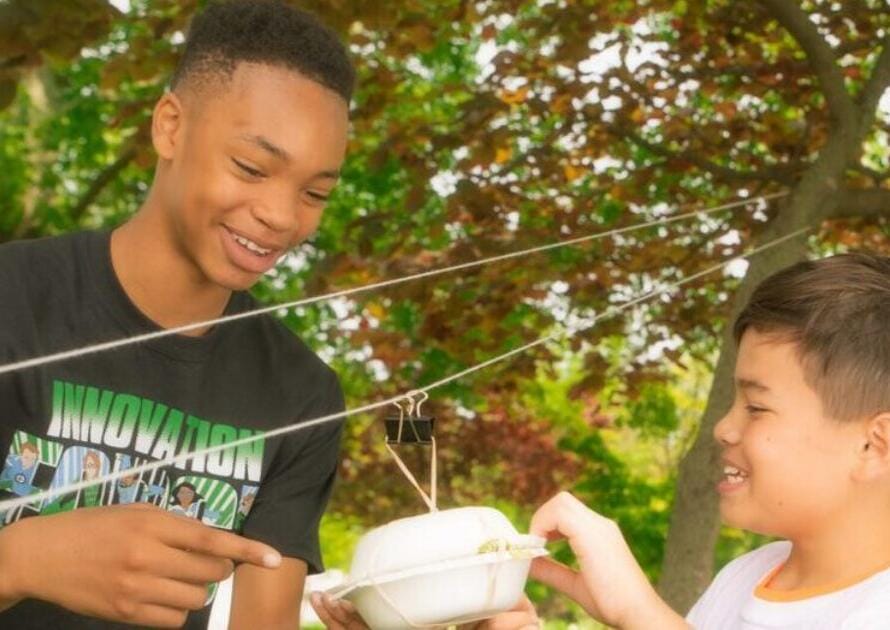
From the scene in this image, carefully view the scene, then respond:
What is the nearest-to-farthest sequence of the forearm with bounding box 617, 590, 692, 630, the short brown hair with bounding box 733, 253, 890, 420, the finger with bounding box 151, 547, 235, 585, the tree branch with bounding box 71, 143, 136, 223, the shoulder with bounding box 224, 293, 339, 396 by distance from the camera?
1. the finger with bounding box 151, 547, 235, 585
2. the forearm with bounding box 617, 590, 692, 630
3. the short brown hair with bounding box 733, 253, 890, 420
4. the shoulder with bounding box 224, 293, 339, 396
5. the tree branch with bounding box 71, 143, 136, 223

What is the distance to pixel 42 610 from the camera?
2.02 meters

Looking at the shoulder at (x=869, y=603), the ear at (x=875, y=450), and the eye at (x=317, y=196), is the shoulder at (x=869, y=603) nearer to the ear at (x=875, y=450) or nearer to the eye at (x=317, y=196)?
the ear at (x=875, y=450)

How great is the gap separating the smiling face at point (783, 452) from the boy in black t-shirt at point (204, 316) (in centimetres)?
65

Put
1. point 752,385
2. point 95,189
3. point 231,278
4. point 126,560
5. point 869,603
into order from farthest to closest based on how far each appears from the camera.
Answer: point 95,189
point 231,278
point 752,385
point 869,603
point 126,560

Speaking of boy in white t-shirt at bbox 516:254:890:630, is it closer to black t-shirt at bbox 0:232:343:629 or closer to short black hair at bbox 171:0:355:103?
black t-shirt at bbox 0:232:343:629

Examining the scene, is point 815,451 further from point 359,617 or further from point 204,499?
point 204,499

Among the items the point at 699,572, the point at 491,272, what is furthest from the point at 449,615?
the point at 491,272

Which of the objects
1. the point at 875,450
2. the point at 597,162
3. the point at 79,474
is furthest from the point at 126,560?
the point at 597,162

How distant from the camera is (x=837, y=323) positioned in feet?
6.21

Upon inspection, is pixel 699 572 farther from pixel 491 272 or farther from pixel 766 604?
pixel 766 604

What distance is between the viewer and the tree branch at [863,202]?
3.76 m

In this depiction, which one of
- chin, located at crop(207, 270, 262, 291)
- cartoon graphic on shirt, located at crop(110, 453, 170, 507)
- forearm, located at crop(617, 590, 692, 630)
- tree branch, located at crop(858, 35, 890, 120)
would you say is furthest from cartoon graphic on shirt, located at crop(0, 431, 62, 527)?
tree branch, located at crop(858, 35, 890, 120)

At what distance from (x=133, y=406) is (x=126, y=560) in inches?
27.0

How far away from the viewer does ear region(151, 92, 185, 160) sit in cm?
204
